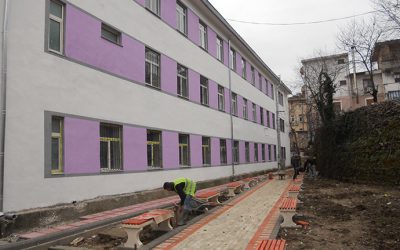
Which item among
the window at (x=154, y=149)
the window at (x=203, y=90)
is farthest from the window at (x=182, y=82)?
the window at (x=154, y=149)

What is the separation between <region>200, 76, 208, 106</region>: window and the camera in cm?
2125

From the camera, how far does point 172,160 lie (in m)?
16.8

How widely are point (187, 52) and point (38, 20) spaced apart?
9.89m

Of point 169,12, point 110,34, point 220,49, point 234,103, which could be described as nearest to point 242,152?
point 234,103

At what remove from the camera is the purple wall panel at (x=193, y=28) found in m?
19.7

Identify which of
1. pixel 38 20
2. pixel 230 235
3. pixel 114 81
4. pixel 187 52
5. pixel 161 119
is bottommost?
pixel 230 235

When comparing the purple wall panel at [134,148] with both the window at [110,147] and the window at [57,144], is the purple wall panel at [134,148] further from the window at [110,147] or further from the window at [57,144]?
the window at [57,144]

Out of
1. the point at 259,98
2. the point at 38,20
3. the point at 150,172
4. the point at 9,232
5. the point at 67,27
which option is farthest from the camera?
the point at 259,98

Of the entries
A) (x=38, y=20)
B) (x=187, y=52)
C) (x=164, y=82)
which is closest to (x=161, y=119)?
(x=164, y=82)

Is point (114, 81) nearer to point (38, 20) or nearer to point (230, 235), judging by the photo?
point (38, 20)

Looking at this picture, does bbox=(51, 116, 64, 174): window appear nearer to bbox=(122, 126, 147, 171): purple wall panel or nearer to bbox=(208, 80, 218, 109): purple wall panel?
bbox=(122, 126, 147, 171): purple wall panel

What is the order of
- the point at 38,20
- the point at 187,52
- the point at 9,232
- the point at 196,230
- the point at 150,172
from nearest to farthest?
the point at 9,232 < the point at 196,230 < the point at 38,20 < the point at 150,172 < the point at 187,52

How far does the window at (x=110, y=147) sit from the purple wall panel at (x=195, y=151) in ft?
19.8

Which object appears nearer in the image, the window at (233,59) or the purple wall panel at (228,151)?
the purple wall panel at (228,151)
